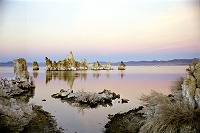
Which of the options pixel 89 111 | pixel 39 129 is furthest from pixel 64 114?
pixel 39 129

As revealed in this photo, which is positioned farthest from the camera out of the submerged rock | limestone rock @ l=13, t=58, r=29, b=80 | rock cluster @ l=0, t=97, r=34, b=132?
limestone rock @ l=13, t=58, r=29, b=80

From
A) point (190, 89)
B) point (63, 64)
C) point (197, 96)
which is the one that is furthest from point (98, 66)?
point (197, 96)

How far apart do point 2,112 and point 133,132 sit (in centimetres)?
224

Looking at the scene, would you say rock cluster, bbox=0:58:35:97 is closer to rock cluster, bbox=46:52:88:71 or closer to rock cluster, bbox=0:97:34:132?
rock cluster, bbox=0:97:34:132

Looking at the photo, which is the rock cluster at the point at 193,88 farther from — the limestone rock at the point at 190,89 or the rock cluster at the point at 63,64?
the rock cluster at the point at 63,64

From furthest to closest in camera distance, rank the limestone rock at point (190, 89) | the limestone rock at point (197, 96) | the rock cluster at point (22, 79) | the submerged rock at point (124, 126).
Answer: the rock cluster at point (22, 79), the submerged rock at point (124, 126), the limestone rock at point (190, 89), the limestone rock at point (197, 96)

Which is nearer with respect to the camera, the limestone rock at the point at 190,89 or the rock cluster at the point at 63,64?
the limestone rock at the point at 190,89

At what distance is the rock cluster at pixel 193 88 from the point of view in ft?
9.71

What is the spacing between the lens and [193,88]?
121 inches

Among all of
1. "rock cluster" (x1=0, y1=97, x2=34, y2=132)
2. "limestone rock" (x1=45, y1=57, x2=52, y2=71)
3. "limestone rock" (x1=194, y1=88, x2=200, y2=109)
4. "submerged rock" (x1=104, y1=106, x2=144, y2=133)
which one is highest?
"limestone rock" (x1=45, y1=57, x2=52, y2=71)

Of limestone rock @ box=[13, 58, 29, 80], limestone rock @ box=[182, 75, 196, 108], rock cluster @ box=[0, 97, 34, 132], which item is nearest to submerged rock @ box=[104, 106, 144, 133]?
limestone rock @ box=[182, 75, 196, 108]

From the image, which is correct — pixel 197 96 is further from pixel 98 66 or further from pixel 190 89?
pixel 98 66

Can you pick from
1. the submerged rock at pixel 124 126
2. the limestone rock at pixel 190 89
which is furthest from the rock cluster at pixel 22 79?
the limestone rock at pixel 190 89

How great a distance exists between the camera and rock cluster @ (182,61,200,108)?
9.71 feet
